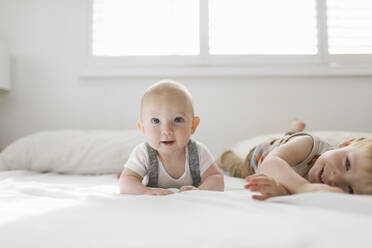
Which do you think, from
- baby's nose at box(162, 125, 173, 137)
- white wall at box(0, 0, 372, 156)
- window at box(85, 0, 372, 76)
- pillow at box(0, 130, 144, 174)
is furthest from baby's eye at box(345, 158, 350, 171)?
window at box(85, 0, 372, 76)

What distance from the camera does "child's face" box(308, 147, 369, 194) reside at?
0.62 m

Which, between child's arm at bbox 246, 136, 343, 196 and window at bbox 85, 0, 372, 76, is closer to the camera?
child's arm at bbox 246, 136, 343, 196

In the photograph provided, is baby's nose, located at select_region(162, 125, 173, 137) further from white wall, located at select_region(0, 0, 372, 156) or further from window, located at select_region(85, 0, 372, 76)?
window, located at select_region(85, 0, 372, 76)

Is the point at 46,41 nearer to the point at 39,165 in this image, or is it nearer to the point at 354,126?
the point at 39,165

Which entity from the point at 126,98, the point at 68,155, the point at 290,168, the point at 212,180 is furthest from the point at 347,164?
the point at 126,98

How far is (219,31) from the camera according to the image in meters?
1.99

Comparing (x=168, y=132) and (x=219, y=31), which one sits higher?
(x=219, y=31)

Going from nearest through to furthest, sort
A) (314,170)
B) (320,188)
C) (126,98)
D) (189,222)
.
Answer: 1. (189,222)
2. (320,188)
3. (314,170)
4. (126,98)

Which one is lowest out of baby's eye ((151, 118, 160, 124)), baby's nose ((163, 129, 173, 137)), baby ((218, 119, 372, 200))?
baby ((218, 119, 372, 200))

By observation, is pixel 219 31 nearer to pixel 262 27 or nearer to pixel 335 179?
pixel 262 27

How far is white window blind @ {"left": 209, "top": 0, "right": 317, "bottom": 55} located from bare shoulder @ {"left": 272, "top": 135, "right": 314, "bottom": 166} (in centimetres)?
126

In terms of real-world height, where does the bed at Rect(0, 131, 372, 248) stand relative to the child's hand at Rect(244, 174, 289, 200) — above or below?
below

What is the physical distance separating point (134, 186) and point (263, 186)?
0.36m

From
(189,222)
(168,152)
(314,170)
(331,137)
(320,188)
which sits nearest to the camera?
(189,222)
